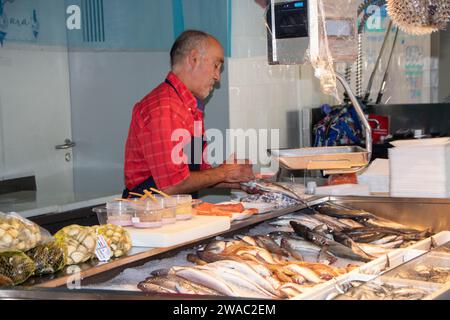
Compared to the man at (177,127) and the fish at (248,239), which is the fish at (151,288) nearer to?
the fish at (248,239)

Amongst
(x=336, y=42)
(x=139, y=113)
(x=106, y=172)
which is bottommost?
(x=106, y=172)

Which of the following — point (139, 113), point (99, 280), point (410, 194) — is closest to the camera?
point (99, 280)

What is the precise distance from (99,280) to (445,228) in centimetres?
185

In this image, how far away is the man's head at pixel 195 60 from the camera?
14.9 feet

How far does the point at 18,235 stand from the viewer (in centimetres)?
230

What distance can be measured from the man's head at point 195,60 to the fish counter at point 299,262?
1.15m

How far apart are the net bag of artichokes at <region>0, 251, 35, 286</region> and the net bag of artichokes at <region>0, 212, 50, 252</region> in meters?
0.03

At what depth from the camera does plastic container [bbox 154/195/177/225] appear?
2900mm

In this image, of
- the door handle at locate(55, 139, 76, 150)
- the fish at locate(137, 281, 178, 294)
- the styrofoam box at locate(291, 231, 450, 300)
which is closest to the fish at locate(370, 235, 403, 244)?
the styrofoam box at locate(291, 231, 450, 300)
